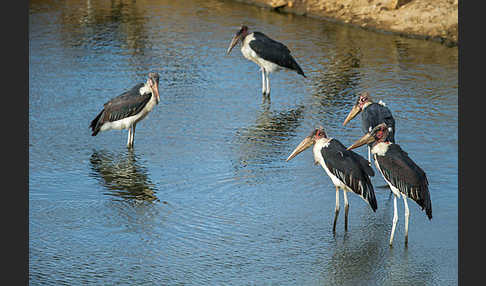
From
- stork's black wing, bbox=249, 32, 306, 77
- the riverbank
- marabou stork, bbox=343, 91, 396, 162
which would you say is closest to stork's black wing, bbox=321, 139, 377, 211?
marabou stork, bbox=343, 91, 396, 162

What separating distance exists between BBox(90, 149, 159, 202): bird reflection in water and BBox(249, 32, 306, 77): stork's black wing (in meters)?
4.38

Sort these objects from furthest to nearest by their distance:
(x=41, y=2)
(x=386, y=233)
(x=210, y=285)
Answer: (x=41, y=2), (x=386, y=233), (x=210, y=285)

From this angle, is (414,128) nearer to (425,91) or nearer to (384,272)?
(425,91)

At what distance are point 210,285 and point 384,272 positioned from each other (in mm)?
1902

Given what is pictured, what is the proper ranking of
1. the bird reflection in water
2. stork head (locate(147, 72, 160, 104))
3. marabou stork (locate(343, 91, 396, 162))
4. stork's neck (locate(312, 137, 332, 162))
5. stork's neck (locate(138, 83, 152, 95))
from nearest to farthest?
stork's neck (locate(312, 137, 332, 162)) → the bird reflection in water → marabou stork (locate(343, 91, 396, 162)) → stork head (locate(147, 72, 160, 104)) → stork's neck (locate(138, 83, 152, 95))

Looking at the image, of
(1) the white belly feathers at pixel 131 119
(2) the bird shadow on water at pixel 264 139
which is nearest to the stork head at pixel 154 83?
(1) the white belly feathers at pixel 131 119

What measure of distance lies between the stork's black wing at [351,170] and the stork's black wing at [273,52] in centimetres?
681

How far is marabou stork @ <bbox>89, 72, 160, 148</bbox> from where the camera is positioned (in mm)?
13447

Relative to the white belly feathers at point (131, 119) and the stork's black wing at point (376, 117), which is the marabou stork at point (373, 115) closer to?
the stork's black wing at point (376, 117)

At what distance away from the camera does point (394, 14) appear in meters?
21.4

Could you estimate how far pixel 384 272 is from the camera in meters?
9.33

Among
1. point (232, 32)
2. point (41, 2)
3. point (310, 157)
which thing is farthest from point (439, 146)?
point (41, 2)

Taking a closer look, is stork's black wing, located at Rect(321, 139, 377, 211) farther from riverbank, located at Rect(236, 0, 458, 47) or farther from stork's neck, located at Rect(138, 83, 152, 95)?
riverbank, located at Rect(236, 0, 458, 47)

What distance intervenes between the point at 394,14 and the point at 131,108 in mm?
10049
